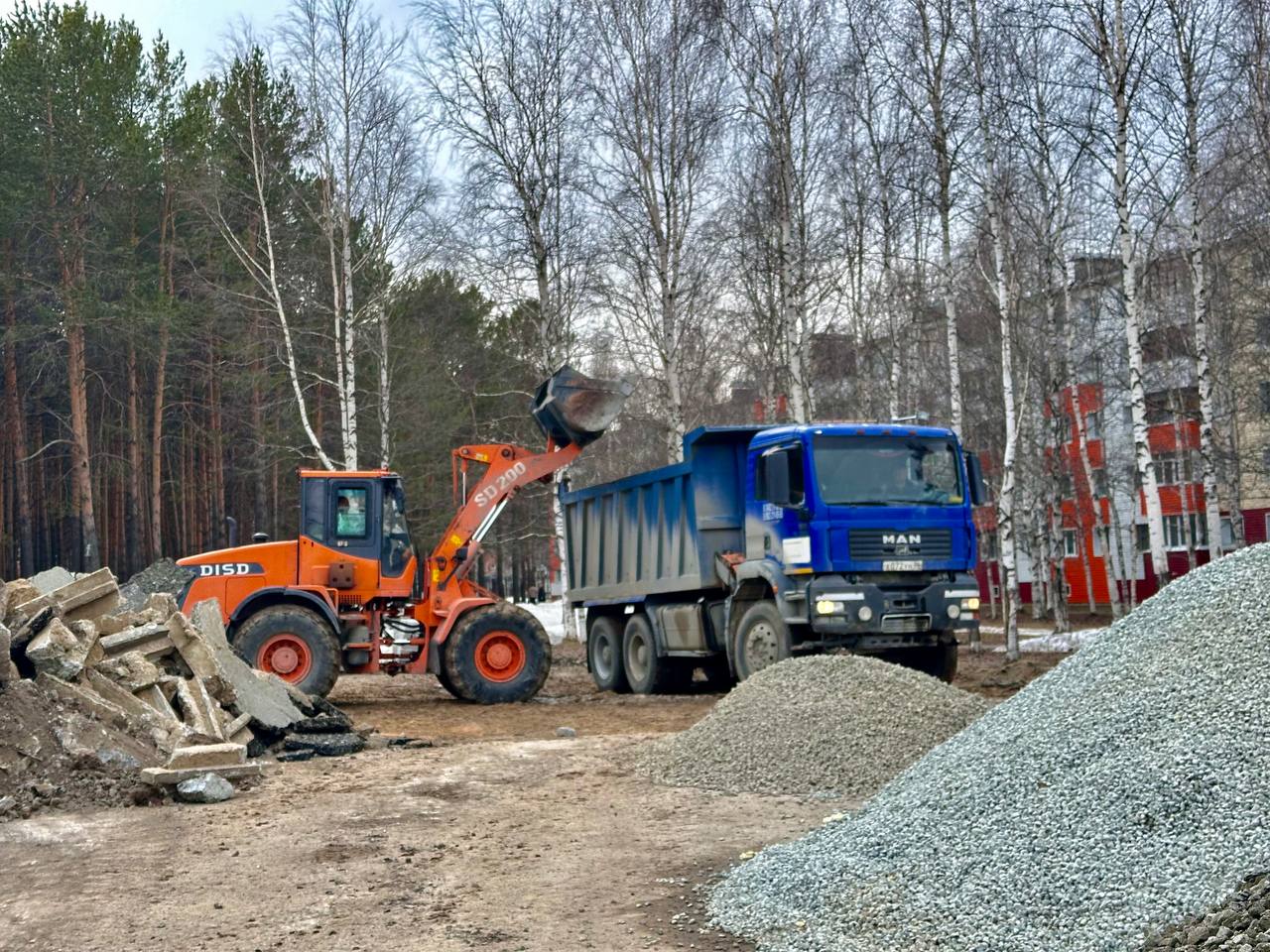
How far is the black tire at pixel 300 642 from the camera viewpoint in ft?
52.6

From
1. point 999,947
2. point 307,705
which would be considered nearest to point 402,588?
point 307,705

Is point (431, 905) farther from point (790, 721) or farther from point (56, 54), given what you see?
point (56, 54)

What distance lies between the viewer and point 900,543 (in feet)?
48.5

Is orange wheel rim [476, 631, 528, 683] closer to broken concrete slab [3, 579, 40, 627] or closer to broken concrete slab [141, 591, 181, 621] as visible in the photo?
broken concrete slab [141, 591, 181, 621]

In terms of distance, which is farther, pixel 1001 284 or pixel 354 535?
pixel 1001 284

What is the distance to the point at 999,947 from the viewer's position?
5414mm

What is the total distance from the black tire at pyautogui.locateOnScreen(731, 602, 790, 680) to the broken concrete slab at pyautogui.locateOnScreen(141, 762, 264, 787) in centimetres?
585

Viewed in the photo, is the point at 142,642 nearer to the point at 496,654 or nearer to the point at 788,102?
the point at 496,654

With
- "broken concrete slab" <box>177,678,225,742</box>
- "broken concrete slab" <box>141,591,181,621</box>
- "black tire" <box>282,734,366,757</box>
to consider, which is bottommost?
"black tire" <box>282,734,366,757</box>

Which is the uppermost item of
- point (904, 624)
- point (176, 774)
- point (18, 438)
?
point (18, 438)

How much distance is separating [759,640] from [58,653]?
286 inches

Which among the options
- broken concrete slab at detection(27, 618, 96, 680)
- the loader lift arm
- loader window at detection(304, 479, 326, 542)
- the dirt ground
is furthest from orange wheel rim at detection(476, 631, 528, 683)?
broken concrete slab at detection(27, 618, 96, 680)

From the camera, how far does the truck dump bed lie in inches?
637

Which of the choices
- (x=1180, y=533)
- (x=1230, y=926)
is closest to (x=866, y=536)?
(x=1230, y=926)
